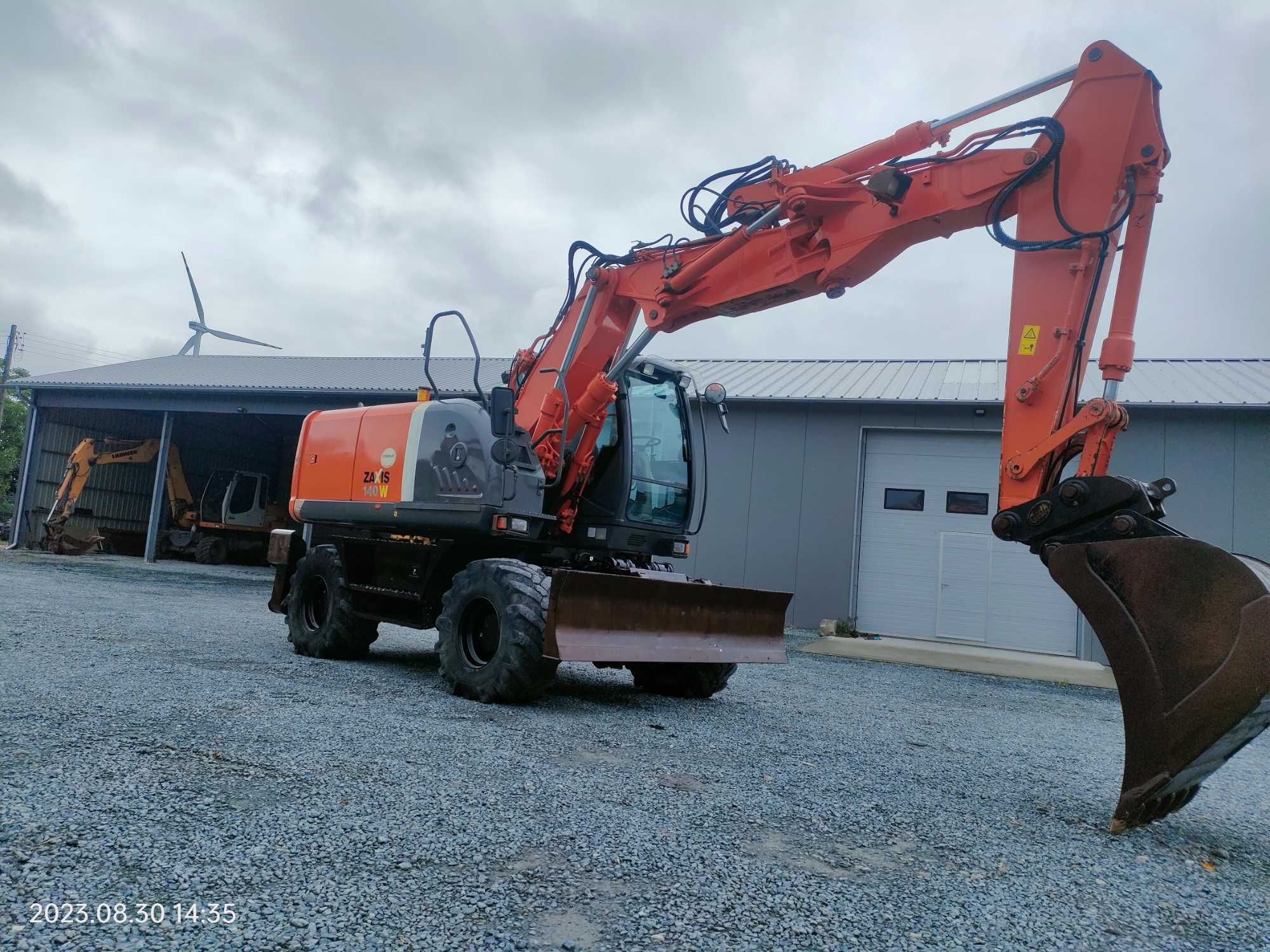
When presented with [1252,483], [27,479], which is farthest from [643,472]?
[27,479]

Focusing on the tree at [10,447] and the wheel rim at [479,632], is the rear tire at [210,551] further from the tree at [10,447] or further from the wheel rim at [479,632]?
the tree at [10,447]

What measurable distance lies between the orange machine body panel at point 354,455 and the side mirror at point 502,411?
1050 mm

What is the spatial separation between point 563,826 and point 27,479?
2372 cm

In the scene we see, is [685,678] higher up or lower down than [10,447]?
lower down

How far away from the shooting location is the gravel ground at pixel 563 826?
2.59 meters

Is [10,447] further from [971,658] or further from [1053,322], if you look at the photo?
[1053,322]

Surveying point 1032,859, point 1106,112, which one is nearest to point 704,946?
point 1032,859

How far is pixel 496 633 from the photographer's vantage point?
6.26m

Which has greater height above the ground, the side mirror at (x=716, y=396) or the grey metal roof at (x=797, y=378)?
the grey metal roof at (x=797, y=378)

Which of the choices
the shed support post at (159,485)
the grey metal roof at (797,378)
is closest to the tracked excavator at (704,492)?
the grey metal roof at (797,378)

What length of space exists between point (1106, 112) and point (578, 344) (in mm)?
3923

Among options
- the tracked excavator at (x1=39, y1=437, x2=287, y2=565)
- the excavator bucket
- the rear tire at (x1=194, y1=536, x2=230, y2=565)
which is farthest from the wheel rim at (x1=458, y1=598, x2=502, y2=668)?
the excavator bucket

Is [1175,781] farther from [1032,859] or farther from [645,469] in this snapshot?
[645,469]

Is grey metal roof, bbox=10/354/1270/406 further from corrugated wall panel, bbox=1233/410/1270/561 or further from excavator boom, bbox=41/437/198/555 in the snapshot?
excavator boom, bbox=41/437/198/555
